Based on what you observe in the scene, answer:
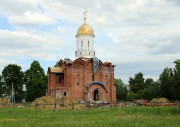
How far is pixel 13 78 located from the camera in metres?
77.1

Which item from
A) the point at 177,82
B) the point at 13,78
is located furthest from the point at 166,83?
the point at 13,78

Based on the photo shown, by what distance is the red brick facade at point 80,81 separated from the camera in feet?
198

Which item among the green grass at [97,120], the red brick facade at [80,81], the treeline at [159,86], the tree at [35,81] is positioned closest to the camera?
the green grass at [97,120]

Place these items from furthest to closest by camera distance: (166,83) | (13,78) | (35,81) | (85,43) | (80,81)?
1. (13,78)
2. (35,81)
3. (166,83)
4. (85,43)
5. (80,81)

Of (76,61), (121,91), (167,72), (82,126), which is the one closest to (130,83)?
(121,91)

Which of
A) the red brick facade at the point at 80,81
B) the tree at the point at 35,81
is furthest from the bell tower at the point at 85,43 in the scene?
the tree at the point at 35,81

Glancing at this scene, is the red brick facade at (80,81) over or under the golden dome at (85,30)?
under

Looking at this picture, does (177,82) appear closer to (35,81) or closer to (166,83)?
(166,83)

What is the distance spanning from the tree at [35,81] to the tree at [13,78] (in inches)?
76.8

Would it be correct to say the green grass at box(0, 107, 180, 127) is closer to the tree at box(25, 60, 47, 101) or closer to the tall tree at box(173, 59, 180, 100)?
the tall tree at box(173, 59, 180, 100)

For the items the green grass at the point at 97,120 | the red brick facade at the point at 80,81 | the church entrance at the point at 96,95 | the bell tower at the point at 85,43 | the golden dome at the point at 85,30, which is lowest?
the green grass at the point at 97,120

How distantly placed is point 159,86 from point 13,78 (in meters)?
33.9

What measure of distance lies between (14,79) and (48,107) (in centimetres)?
3542

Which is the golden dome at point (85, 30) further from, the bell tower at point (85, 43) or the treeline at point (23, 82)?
the treeline at point (23, 82)
